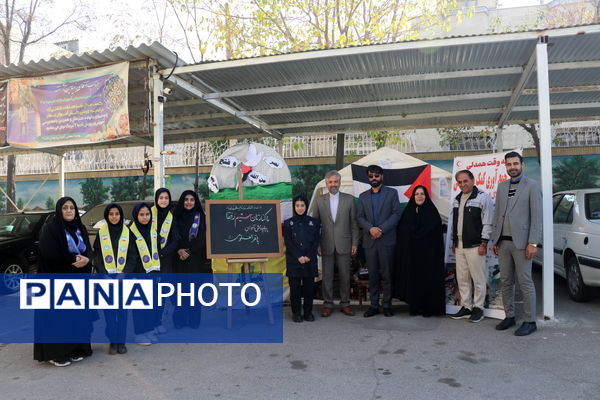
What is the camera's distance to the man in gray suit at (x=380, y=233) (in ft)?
19.8

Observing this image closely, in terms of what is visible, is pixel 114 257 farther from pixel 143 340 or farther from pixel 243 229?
pixel 243 229

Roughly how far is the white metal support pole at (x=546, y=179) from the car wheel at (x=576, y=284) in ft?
3.47

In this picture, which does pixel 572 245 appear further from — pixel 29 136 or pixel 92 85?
pixel 29 136

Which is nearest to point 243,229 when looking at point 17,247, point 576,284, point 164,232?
point 164,232

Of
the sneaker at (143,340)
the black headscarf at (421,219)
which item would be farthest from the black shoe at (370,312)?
the sneaker at (143,340)

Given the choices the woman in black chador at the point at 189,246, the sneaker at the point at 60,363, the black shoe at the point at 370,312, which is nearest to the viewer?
the sneaker at the point at 60,363

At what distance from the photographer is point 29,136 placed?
7.39 metres

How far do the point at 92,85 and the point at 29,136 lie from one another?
1.41m

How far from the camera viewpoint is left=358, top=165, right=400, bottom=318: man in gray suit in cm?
604

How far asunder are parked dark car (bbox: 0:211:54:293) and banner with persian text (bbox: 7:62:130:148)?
1919mm

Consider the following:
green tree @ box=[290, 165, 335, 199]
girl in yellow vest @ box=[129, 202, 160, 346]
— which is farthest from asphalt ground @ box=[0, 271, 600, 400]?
green tree @ box=[290, 165, 335, 199]

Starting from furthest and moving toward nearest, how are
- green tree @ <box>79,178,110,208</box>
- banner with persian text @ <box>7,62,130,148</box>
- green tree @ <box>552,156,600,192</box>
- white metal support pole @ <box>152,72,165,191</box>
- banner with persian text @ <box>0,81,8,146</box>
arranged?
green tree @ <box>79,178,110,208</box>, green tree @ <box>552,156,600,192</box>, banner with persian text @ <box>0,81,8,146</box>, banner with persian text @ <box>7,62,130,148</box>, white metal support pole @ <box>152,72,165,191</box>

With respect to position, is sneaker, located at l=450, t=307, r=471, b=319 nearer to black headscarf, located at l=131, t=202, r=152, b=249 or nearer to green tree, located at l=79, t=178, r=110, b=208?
black headscarf, located at l=131, t=202, r=152, b=249

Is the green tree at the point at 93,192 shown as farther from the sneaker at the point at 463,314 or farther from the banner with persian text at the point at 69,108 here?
the sneaker at the point at 463,314
